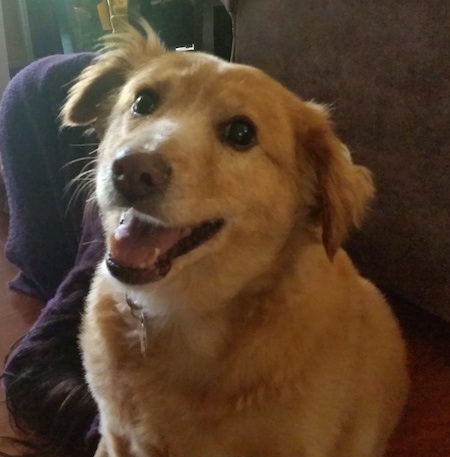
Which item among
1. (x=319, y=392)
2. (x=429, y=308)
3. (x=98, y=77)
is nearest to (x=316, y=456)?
(x=319, y=392)

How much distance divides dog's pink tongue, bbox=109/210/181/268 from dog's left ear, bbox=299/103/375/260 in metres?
0.26

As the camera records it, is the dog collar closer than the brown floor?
Yes

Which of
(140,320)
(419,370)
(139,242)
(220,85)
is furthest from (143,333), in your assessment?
(419,370)

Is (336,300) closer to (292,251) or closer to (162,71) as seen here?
(292,251)

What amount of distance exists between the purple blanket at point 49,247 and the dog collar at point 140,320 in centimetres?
43

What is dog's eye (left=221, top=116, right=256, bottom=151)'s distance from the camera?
1085mm

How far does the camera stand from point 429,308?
5.61 ft

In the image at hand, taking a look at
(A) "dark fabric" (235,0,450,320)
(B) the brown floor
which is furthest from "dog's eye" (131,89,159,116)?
(B) the brown floor

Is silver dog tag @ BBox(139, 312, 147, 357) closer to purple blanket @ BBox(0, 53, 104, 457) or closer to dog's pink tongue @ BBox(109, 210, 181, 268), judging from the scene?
dog's pink tongue @ BBox(109, 210, 181, 268)

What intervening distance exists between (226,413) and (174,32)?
168cm

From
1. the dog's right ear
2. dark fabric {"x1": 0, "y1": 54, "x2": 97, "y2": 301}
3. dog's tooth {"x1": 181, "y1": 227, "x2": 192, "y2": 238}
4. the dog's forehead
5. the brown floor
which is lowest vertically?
the brown floor

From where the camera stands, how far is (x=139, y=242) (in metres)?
1.08

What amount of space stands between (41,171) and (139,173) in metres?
1.03

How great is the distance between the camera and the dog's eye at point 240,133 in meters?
1.08
